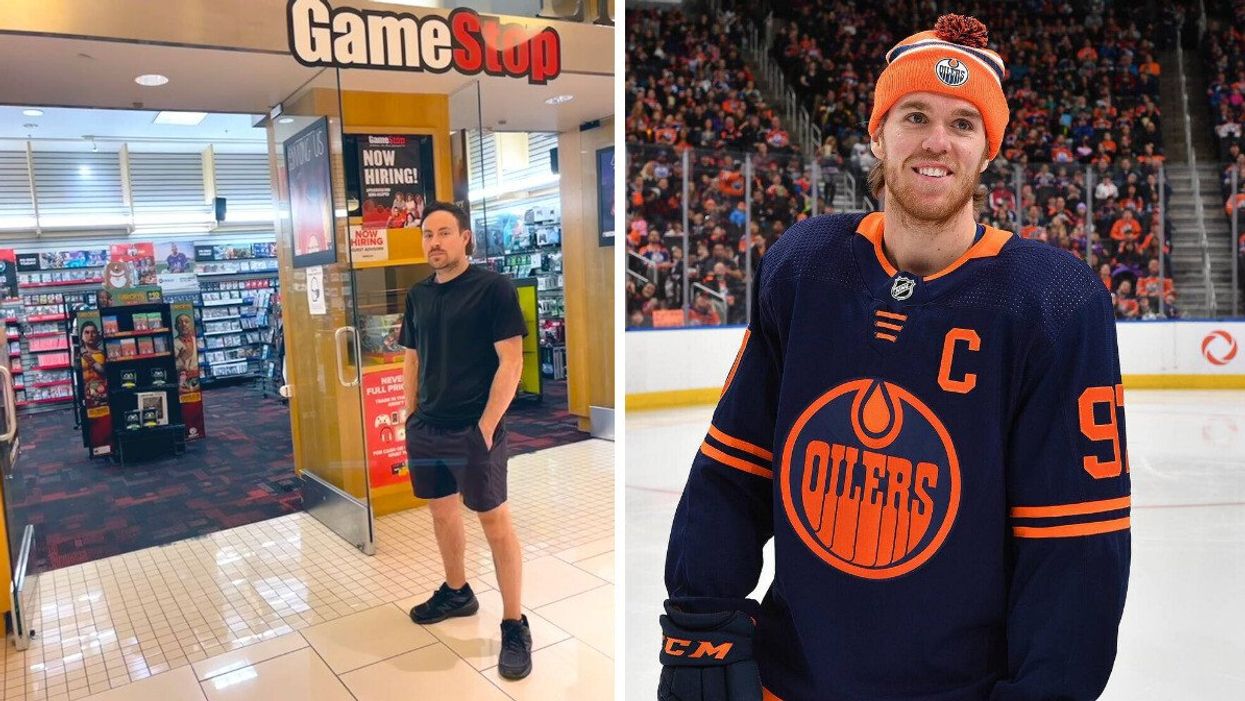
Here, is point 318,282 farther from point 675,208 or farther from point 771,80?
point 771,80

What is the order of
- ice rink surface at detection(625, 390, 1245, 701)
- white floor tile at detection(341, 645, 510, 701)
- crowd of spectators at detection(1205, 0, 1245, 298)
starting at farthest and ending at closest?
crowd of spectators at detection(1205, 0, 1245, 298)
ice rink surface at detection(625, 390, 1245, 701)
white floor tile at detection(341, 645, 510, 701)

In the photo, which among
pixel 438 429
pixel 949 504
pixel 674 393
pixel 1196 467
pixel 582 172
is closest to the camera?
pixel 949 504

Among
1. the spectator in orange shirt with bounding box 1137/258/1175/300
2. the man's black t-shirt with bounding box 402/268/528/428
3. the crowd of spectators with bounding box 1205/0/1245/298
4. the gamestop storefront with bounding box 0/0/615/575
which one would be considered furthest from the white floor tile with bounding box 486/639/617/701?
the crowd of spectators with bounding box 1205/0/1245/298

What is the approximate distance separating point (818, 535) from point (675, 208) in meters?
5.86

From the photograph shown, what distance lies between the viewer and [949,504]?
112cm

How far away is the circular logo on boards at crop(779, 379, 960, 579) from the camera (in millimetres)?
1123

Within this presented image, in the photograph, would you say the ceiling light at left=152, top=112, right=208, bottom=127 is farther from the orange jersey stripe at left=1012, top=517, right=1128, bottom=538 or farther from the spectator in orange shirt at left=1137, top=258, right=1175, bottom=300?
the spectator in orange shirt at left=1137, top=258, right=1175, bottom=300

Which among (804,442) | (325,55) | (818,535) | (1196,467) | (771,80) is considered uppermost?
(771,80)

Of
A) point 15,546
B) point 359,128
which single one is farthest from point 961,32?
point 15,546

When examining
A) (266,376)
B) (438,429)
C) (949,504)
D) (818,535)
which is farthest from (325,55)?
(949,504)

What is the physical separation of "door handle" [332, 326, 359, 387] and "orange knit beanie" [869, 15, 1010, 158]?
1.06 metres

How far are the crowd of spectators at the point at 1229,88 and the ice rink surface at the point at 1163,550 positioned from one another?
2993 mm

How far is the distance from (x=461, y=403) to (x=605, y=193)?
2.00 feet

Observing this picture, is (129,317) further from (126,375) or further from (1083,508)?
(1083,508)
